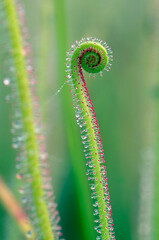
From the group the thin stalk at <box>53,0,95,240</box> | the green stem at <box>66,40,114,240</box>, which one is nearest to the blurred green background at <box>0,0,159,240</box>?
the thin stalk at <box>53,0,95,240</box>

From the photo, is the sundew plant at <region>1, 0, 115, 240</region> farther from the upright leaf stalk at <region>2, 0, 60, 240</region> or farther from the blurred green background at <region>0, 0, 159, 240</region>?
the blurred green background at <region>0, 0, 159, 240</region>

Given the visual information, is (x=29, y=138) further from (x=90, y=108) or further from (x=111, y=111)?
(x=111, y=111)

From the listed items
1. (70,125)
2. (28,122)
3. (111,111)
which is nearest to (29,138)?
(28,122)

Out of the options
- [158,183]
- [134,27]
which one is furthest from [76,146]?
[134,27]

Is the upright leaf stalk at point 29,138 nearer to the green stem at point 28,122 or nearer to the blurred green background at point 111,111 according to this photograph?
the green stem at point 28,122

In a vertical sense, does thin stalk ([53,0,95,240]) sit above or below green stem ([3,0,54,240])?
above
